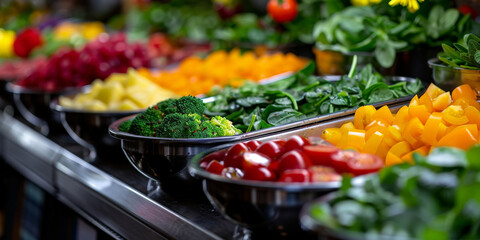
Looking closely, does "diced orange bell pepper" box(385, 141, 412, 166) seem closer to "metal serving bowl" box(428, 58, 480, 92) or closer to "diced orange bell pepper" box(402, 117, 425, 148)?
"diced orange bell pepper" box(402, 117, 425, 148)

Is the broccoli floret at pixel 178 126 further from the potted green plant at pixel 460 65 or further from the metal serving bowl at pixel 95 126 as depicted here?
the potted green plant at pixel 460 65

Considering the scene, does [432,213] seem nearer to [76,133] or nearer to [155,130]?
[155,130]

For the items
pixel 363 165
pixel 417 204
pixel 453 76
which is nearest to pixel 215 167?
pixel 363 165

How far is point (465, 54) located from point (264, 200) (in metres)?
1.09

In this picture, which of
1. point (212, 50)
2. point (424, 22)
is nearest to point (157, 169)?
point (424, 22)

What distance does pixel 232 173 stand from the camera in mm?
1382

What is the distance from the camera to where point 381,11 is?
285cm

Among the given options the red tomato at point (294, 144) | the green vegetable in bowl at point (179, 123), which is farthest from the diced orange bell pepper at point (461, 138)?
the green vegetable in bowl at point (179, 123)

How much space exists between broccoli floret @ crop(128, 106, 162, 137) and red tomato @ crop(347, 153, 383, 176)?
72 cm

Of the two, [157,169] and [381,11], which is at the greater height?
[381,11]

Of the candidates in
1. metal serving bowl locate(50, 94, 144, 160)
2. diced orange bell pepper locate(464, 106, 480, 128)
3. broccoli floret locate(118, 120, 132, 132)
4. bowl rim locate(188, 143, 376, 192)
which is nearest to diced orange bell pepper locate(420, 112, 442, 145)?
diced orange bell pepper locate(464, 106, 480, 128)

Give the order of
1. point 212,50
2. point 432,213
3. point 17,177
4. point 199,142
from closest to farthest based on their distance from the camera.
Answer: point 432,213 < point 199,142 < point 17,177 < point 212,50

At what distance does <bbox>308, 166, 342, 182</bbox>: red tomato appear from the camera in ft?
4.15

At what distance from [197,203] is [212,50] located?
7.98 ft
